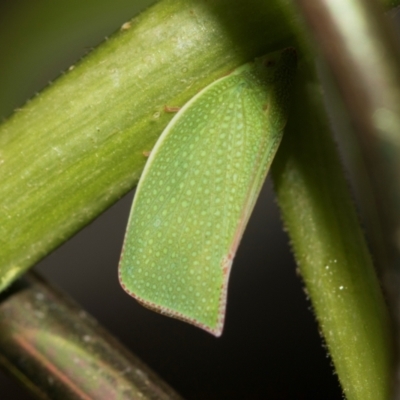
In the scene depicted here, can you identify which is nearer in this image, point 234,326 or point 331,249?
point 331,249

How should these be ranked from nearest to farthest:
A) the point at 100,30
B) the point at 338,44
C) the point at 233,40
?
the point at 338,44 → the point at 233,40 → the point at 100,30

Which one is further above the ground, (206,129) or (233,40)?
(233,40)

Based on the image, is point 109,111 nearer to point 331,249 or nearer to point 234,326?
point 331,249

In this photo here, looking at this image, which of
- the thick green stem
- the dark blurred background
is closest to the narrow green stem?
the thick green stem

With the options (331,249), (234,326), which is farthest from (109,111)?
(234,326)

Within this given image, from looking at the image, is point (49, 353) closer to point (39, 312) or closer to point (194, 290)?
point (39, 312)

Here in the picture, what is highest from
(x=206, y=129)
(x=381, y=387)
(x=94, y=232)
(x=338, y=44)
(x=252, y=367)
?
(x=338, y=44)

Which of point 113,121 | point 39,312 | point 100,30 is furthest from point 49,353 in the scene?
point 100,30

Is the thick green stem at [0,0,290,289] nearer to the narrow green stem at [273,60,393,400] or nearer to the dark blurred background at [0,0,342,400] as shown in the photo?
the narrow green stem at [273,60,393,400]

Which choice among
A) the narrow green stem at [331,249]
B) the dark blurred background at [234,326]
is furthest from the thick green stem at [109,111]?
the dark blurred background at [234,326]
